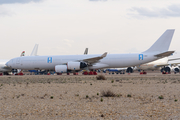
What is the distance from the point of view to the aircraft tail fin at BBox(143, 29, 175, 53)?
3572 centimetres

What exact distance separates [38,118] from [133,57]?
29.4m

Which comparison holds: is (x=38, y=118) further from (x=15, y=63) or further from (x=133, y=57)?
(x=15, y=63)

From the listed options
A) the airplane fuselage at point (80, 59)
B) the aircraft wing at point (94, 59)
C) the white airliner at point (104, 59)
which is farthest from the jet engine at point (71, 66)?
the airplane fuselage at point (80, 59)

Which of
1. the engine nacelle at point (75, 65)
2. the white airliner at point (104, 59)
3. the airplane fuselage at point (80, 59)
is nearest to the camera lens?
the engine nacelle at point (75, 65)

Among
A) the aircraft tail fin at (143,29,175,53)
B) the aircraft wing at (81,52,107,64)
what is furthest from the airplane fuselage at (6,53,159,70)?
the aircraft tail fin at (143,29,175,53)

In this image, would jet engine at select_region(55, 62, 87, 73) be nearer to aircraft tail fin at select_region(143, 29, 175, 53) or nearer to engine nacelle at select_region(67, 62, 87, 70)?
engine nacelle at select_region(67, 62, 87, 70)

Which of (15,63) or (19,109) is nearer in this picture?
(19,109)

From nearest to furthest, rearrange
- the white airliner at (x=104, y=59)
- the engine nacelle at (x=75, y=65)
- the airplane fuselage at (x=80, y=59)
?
the engine nacelle at (x=75, y=65), the white airliner at (x=104, y=59), the airplane fuselage at (x=80, y=59)

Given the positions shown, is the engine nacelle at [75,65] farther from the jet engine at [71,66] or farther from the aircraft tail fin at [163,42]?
the aircraft tail fin at [163,42]

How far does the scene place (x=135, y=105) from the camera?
9.41 m

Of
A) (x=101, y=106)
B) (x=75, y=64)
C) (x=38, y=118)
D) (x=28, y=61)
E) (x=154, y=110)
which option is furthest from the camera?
(x=28, y=61)

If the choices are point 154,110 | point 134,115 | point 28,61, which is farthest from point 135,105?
point 28,61

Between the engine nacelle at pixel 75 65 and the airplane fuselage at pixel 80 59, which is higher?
the airplane fuselage at pixel 80 59

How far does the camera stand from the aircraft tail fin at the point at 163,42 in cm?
3572
